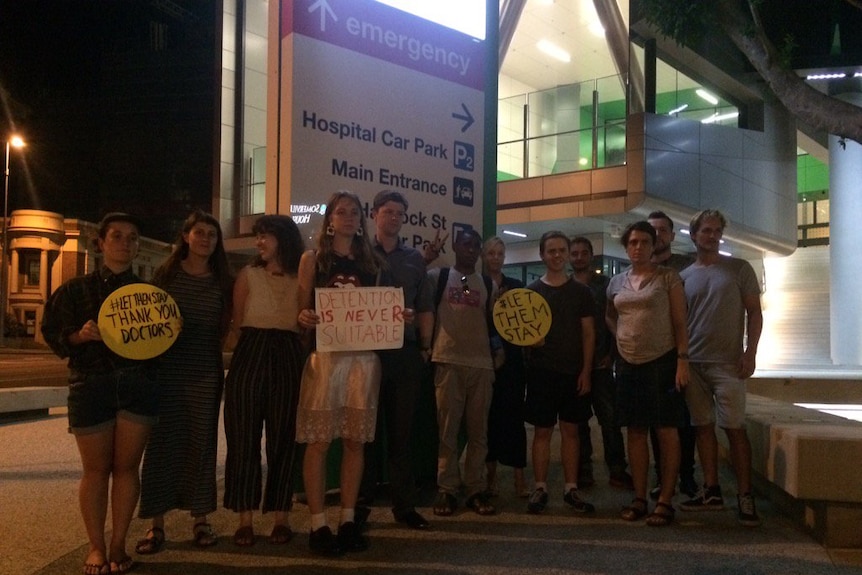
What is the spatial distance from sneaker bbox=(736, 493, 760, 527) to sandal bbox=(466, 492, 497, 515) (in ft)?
5.01

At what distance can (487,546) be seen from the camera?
13.1 ft

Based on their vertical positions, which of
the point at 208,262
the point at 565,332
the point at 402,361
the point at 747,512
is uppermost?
the point at 208,262

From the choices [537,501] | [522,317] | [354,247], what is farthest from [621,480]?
[354,247]

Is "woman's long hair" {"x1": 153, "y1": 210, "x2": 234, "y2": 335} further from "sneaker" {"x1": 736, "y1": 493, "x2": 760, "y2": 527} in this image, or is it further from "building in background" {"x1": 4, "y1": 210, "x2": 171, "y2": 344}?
"building in background" {"x1": 4, "y1": 210, "x2": 171, "y2": 344}

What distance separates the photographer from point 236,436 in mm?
4020

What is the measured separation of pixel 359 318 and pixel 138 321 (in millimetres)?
1128

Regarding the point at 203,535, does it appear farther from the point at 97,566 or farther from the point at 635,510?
the point at 635,510

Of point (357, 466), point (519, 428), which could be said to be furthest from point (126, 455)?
point (519, 428)

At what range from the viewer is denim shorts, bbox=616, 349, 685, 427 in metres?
4.48

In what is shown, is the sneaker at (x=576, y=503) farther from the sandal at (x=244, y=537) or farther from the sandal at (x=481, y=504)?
the sandal at (x=244, y=537)

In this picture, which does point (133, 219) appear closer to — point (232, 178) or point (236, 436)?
point (236, 436)

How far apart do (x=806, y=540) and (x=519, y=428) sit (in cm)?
188

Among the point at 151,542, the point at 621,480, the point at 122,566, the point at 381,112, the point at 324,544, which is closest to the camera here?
the point at 122,566

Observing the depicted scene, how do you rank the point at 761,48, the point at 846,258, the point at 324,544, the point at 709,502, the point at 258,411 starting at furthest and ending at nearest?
the point at 846,258, the point at 761,48, the point at 709,502, the point at 258,411, the point at 324,544
